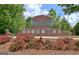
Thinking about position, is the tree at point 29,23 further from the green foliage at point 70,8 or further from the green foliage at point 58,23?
the green foliage at point 70,8

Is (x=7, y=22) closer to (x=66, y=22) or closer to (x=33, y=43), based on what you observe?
(x=33, y=43)

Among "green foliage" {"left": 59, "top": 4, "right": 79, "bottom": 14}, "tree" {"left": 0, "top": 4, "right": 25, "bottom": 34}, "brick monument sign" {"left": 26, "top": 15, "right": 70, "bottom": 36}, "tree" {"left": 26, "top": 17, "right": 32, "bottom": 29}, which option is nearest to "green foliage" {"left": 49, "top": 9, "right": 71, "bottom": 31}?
"brick monument sign" {"left": 26, "top": 15, "right": 70, "bottom": 36}

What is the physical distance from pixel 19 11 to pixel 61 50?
898 mm

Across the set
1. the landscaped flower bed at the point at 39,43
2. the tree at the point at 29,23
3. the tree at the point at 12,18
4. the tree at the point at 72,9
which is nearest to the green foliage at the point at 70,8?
the tree at the point at 72,9

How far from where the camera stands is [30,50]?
5.16 meters

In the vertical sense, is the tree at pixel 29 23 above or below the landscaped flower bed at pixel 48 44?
above

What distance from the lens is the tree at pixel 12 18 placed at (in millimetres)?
5207

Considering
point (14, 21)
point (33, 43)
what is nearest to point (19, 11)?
point (14, 21)

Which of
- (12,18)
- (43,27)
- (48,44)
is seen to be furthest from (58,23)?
(12,18)

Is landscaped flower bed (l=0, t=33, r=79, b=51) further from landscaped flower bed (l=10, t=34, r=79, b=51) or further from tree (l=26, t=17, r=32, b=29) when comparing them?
tree (l=26, t=17, r=32, b=29)

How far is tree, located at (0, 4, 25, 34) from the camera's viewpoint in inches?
205

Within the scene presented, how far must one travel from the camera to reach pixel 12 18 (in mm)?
5230

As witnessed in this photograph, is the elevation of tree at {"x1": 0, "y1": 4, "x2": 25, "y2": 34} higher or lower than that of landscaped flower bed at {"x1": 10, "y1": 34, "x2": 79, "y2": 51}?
higher

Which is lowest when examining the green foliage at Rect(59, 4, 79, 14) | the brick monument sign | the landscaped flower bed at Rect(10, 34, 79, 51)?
the landscaped flower bed at Rect(10, 34, 79, 51)
